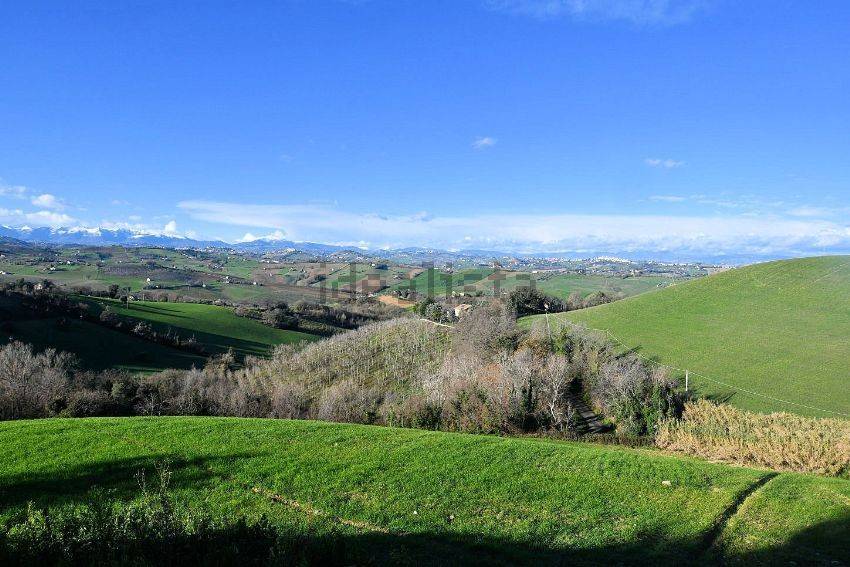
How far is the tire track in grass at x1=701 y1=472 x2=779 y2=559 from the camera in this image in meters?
11.4

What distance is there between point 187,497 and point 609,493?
39.0 feet

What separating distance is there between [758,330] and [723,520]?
45514 millimetres

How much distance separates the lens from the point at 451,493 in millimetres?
13555

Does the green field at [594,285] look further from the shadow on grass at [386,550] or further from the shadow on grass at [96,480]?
the shadow on grass at [96,480]

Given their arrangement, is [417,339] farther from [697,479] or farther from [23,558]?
[23,558]

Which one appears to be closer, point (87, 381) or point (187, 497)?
point (187, 497)

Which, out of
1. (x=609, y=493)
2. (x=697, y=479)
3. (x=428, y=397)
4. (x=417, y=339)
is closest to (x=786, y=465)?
(x=697, y=479)

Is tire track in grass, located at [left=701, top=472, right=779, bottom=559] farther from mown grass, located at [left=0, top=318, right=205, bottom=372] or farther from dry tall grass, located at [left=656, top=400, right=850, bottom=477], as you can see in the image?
mown grass, located at [left=0, top=318, right=205, bottom=372]

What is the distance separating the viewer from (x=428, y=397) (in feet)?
121

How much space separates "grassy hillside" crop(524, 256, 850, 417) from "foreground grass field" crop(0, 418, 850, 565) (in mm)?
21766

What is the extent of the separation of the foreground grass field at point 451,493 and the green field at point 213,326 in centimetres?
6614

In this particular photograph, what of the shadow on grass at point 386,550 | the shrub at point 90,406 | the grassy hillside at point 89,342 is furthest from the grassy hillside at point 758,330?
the grassy hillside at point 89,342

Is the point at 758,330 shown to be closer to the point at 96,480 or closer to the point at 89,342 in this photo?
the point at 96,480

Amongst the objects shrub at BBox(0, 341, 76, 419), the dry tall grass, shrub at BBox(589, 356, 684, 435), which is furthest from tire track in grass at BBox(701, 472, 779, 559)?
shrub at BBox(0, 341, 76, 419)
